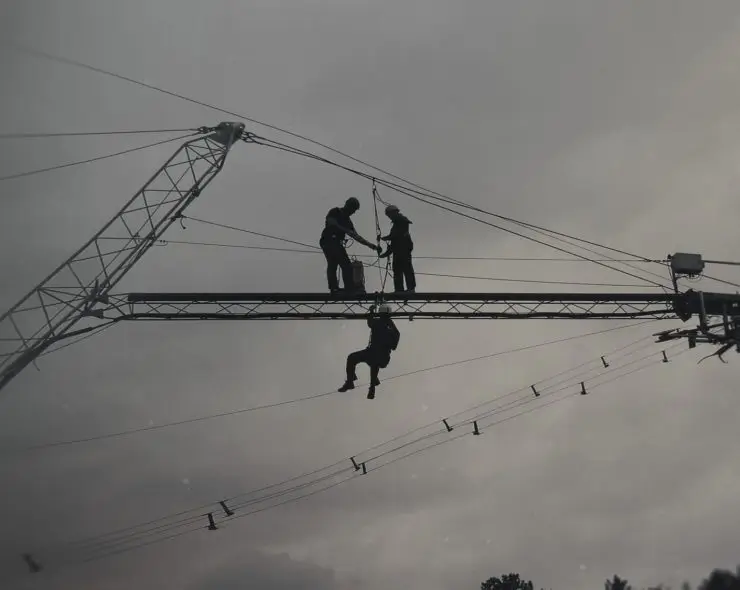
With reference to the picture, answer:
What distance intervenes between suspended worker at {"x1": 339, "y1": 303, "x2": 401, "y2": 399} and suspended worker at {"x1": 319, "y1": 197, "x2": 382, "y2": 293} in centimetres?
83

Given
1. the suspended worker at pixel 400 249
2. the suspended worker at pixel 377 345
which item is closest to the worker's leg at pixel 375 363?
the suspended worker at pixel 377 345

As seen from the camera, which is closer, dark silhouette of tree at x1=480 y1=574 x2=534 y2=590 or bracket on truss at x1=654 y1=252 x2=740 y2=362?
bracket on truss at x1=654 y1=252 x2=740 y2=362

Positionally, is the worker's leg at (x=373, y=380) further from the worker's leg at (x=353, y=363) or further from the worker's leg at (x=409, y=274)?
the worker's leg at (x=409, y=274)

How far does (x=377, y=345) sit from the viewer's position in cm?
1898

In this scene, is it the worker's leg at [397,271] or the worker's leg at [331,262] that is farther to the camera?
the worker's leg at [397,271]

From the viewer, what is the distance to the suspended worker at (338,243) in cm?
1909

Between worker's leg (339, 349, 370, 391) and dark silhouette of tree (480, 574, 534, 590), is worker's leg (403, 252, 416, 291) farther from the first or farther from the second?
dark silhouette of tree (480, 574, 534, 590)

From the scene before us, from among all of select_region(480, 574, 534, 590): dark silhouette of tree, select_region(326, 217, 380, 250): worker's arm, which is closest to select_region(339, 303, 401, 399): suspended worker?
select_region(326, 217, 380, 250): worker's arm

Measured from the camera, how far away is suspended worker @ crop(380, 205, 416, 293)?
64.2ft

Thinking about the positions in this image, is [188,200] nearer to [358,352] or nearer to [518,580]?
[358,352]

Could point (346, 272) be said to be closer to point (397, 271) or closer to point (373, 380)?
point (397, 271)

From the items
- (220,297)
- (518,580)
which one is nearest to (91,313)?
(220,297)

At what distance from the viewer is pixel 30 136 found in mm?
25422

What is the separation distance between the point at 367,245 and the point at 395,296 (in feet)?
4.06
